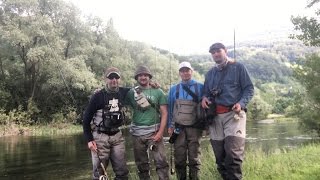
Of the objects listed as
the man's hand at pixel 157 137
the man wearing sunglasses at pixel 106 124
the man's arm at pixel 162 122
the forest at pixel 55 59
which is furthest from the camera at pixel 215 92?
the forest at pixel 55 59

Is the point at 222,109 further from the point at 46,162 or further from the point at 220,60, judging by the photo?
the point at 46,162

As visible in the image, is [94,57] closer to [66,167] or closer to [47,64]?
[47,64]

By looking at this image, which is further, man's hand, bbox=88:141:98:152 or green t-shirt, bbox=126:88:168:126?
green t-shirt, bbox=126:88:168:126

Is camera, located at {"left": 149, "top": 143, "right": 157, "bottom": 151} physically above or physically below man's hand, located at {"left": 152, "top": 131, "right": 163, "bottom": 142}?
below

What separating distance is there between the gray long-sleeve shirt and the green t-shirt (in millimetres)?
942

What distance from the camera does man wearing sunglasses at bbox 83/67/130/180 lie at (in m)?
5.84

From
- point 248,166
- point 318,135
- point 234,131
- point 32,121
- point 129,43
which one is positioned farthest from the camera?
point 129,43

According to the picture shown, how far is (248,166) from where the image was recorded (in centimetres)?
727

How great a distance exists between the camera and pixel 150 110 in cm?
603

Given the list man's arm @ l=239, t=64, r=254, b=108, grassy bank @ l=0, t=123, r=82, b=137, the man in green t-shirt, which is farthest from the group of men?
grassy bank @ l=0, t=123, r=82, b=137

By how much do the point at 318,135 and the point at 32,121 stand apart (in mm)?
20754

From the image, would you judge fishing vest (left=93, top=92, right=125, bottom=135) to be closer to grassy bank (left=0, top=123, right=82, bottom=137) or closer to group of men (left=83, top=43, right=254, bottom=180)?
group of men (left=83, top=43, right=254, bottom=180)

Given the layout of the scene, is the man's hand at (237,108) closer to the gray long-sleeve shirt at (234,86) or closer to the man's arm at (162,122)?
the gray long-sleeve shirt at (234,86)

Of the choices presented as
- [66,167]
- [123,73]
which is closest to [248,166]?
[66,167]
